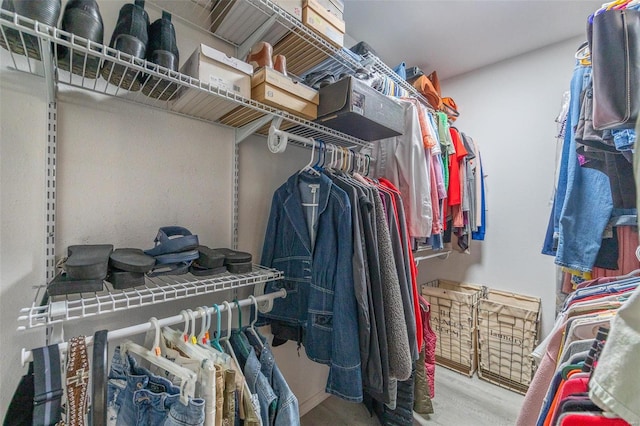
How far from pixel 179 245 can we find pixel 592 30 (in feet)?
4.28

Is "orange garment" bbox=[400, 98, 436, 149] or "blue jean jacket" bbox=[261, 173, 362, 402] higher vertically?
"orange garment" bbox=[400, 98, 436, 149]

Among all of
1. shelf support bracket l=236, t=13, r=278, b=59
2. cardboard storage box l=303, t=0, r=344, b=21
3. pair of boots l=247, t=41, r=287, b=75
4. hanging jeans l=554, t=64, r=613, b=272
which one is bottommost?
hanging jeans l=554, t=64, r=613, b=272

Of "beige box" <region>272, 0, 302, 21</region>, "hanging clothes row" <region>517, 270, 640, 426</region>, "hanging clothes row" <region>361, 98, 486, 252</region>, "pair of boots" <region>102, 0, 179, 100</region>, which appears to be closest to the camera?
"hanging clothes row" <region>517, 270, 640, 426</region>

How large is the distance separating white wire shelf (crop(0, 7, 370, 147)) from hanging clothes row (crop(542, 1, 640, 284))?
845 millimetres

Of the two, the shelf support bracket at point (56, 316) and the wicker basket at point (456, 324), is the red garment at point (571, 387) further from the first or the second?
the wicker basket at point (456, 324)

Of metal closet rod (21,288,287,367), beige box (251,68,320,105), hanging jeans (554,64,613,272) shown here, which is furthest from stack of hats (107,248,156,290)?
hanging jeans (554,64,613,272)

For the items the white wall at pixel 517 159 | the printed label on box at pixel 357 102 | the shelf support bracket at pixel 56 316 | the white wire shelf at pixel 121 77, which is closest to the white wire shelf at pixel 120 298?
the shelf support bracket at pixel 56 316

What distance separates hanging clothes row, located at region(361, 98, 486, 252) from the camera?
1407 millimetres

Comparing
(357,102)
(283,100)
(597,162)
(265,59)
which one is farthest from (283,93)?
(597,162)

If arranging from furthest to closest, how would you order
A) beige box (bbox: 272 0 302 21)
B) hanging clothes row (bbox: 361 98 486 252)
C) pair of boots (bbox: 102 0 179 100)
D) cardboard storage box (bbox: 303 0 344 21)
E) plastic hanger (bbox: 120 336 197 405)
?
hanging clothes row (bbox: 361 98 486 252)
cardboard storage box (bbox: 303 0 344 21)
beige box (bbox: 272 0 302 21)
pair of boots (bbox: 102 0 179 100)
plastic hanger (bbox: 120 336 197 405)

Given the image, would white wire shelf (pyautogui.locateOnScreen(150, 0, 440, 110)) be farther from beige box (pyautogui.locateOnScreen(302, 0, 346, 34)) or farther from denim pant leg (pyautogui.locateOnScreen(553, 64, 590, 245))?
denim pant leg (pyautogui.locateOnScreen(553, 64, 590, 245))

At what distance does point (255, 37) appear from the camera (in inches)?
42.0

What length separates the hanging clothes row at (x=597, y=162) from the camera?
0.71 m

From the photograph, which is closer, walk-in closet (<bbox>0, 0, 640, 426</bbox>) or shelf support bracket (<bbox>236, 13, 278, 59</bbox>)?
walk-in closet (<bbox>0, 0, 640, 426</bbox>)
